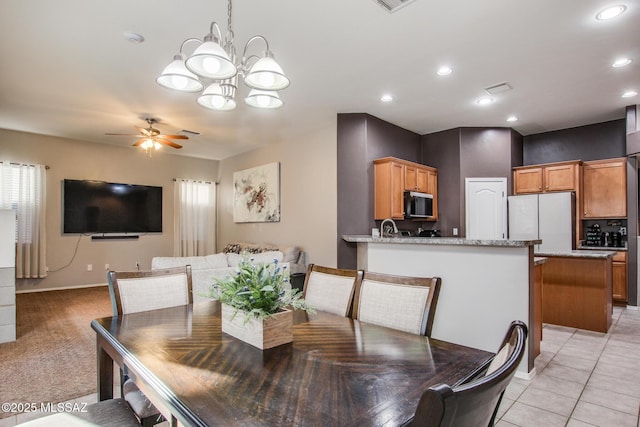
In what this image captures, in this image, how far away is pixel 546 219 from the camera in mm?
5258

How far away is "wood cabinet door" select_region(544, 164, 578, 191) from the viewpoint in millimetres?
5391

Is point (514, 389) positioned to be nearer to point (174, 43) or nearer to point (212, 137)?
point (174, 43)

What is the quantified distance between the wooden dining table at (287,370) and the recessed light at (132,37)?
8.02ft

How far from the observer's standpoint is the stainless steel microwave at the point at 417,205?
17.1ft

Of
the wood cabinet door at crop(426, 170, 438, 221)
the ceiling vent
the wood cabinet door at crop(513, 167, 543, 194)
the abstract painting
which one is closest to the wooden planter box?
the ceiling vent

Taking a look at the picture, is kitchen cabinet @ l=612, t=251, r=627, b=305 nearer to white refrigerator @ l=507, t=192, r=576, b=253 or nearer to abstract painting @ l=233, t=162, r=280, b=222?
white refrigerator @ l=507, t=192, r=576, b=253

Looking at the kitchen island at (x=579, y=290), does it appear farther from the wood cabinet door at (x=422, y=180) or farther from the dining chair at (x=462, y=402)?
the dining chair at (x=462, y=402)

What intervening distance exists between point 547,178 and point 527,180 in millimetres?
281

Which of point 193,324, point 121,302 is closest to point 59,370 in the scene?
point 121,302

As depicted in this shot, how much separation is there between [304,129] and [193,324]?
14.6 ft

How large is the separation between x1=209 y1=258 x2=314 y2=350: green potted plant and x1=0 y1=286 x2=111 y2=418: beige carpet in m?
1.91

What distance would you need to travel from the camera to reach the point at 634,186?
5.03m

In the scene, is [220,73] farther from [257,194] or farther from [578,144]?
[578,144]

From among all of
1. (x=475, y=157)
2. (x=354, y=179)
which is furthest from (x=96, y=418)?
(x=475, y=157)
